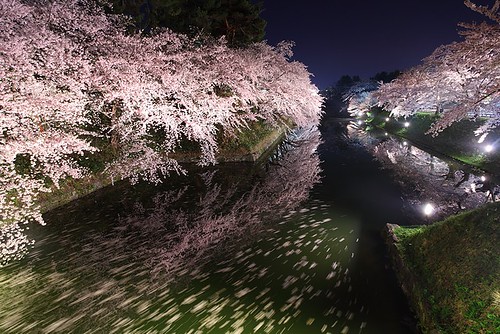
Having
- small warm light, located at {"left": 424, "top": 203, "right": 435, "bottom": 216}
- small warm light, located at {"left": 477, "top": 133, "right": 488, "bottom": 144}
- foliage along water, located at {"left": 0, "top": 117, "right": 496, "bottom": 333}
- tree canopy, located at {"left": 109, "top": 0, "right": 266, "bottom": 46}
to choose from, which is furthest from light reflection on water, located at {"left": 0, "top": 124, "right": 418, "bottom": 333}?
small warm light, located at {"left": 477, "top": 133, "right": 488, "bottom": 144}

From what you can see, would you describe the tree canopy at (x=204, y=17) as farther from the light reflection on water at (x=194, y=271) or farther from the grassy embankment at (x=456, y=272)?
the grassy embankment at (x=456, y=272)

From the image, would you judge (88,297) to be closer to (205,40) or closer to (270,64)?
(205,40)

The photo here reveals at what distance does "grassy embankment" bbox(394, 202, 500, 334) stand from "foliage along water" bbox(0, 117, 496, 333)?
74 cm

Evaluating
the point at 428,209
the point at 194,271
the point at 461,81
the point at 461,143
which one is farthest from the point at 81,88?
the point at 461,81

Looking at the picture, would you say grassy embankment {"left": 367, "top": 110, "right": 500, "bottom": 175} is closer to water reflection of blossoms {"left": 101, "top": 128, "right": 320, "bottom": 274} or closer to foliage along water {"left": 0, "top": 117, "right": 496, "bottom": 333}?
foliage along water {"left": 0, "top": 117, "right": 496, "bottom": 333}

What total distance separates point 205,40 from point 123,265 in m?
18.6

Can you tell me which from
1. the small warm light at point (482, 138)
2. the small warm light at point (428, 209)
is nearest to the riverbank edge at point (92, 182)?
the small warm light at point (428, 209)

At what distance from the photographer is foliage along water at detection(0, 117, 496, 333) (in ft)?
21.4

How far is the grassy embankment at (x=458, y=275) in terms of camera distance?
5.14 metres

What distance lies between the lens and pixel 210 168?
67.4 feet

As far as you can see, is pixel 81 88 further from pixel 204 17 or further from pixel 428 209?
pixel 428 209

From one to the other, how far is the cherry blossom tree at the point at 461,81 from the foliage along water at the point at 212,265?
6.40 meters

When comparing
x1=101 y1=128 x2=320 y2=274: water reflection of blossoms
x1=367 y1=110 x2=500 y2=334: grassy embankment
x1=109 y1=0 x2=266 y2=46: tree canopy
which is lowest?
x1=367 y1=110 x2=500 y2=334: grassy embankment

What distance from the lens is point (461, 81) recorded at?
941 inches
